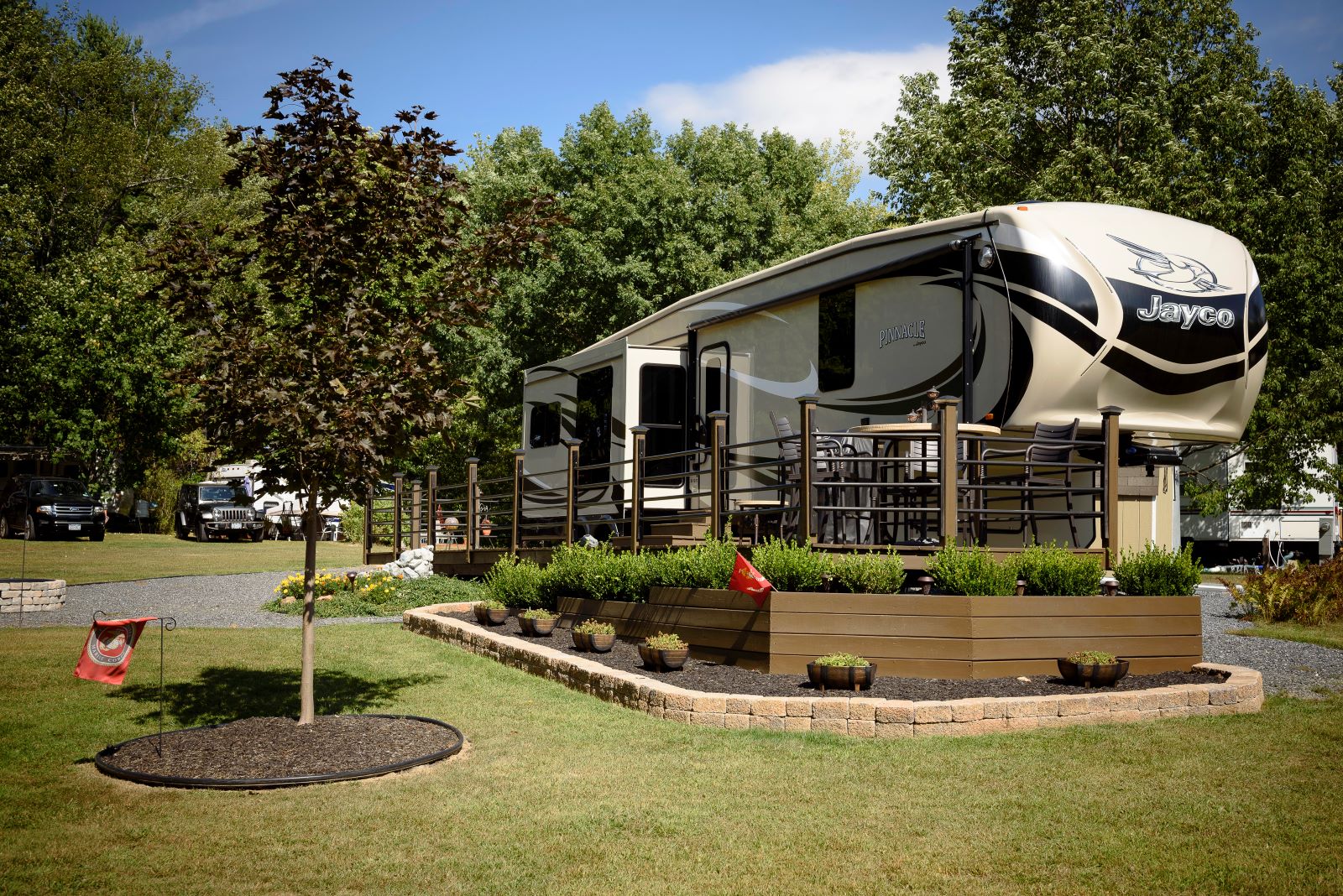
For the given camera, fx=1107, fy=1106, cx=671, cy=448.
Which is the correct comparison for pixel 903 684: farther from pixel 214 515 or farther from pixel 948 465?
pixel 214 515

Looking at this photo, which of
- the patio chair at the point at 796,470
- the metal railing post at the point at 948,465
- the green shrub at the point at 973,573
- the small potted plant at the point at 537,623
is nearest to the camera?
the green shrub at the point at 973,573

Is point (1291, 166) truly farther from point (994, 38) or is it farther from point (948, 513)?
point (948, 513)

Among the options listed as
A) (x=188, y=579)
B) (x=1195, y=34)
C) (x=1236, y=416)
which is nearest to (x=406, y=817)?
(x=1236, y=416)

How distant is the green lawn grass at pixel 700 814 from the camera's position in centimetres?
474

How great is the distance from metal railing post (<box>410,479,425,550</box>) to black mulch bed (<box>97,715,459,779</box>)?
36.8 feet

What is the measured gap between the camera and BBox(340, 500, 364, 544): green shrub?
35537 mm

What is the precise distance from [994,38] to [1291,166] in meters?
7.88

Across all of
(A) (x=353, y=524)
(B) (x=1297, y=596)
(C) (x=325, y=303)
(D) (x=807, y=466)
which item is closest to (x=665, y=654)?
(D) (x=807, y=466)

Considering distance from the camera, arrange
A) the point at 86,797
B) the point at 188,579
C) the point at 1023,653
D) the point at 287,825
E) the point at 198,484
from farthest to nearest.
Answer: the point at 198,484 < the point at 188,579 < the point at 1023,653 < the point at 86,797 < the point at 287,825

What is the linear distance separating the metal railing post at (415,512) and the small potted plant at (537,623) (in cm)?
760

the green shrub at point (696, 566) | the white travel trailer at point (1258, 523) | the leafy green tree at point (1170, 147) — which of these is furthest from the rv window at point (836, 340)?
the white travel trailer at point (1258, 523)

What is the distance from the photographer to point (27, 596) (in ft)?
48.5

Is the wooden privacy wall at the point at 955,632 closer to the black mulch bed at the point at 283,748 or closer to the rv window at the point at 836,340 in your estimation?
the black mulch bed at the point at 283,748

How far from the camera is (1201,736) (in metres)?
7.29
